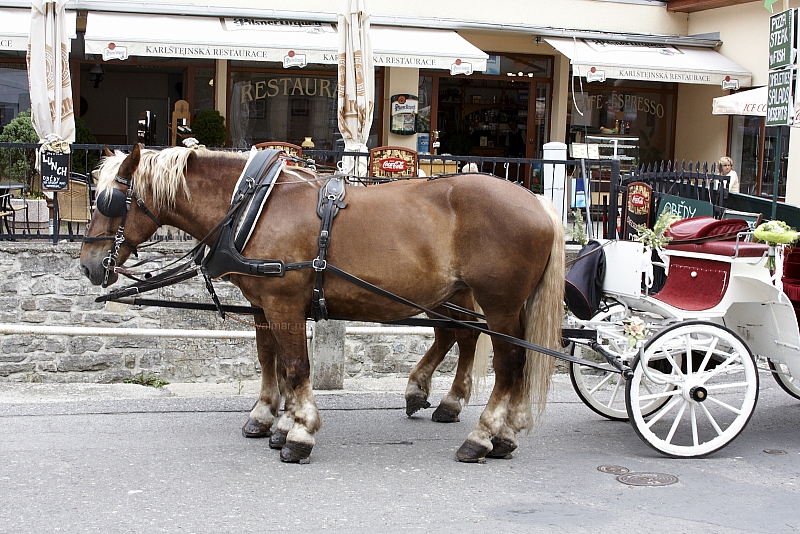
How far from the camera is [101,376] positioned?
7.86m

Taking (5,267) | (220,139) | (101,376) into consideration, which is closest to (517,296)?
(101,376)

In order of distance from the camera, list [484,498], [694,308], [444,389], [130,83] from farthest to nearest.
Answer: [130,83]
[444,389]
[694,308]
[484,498]

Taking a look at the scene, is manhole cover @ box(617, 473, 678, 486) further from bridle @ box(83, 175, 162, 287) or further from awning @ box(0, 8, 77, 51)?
awning @ box(0, 8, 77, 51)

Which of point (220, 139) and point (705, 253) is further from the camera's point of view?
point (220, 139)

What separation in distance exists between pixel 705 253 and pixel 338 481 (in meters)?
2.71

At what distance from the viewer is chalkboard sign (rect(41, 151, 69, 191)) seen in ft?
26.3

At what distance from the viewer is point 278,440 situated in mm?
5375

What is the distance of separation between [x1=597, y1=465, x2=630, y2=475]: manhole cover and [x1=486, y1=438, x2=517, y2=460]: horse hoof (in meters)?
0.52

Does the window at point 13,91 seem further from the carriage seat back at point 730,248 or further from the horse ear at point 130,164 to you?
the carriage seat back at point 730,248

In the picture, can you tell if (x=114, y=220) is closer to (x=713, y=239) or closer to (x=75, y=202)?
(x=713, y=239)

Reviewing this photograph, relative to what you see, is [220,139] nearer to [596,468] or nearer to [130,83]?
[130,83]

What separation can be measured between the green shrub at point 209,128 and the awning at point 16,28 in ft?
7.62

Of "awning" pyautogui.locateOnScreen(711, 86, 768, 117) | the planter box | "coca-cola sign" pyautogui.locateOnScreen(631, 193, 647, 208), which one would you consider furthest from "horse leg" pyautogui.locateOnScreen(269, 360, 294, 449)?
"awning" pyautogui.locateOnScreen(711, 86, 768, 117)

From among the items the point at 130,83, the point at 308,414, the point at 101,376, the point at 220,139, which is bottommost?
the point at 101,376
